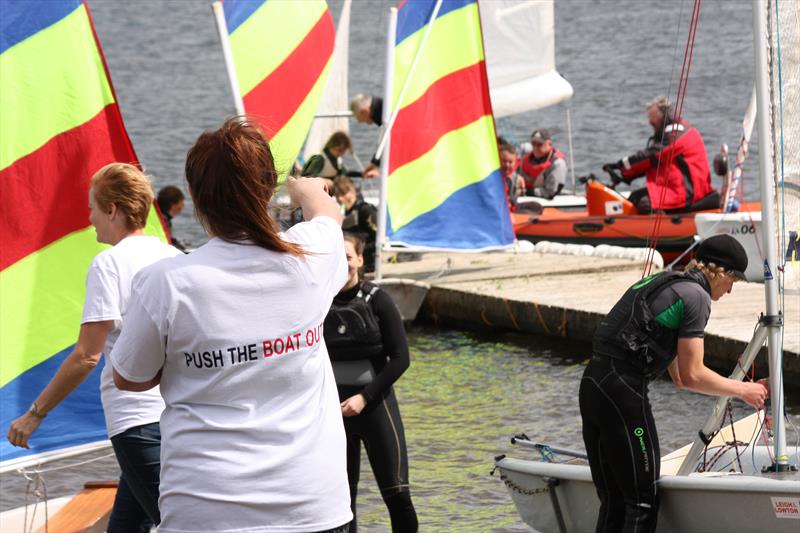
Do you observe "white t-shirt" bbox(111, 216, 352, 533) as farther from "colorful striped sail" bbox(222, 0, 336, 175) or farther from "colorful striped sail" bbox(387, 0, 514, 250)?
"colorful striped sail" bbox(387, 0, 514, 250)

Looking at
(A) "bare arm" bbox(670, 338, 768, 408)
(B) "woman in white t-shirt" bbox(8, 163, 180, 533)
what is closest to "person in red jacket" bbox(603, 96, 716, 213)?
(A) "bare arm" bbox(670, 338, 768, 408)

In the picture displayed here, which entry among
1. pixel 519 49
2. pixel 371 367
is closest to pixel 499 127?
pixel 519 49

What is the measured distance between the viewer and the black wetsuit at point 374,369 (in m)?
4.39

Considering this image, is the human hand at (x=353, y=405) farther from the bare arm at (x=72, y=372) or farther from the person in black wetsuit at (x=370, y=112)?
the person in black wetsuit at (x=370, y=112)

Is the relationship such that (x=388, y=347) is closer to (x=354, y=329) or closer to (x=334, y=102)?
(x=354, y=329)

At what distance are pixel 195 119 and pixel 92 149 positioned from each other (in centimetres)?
2447

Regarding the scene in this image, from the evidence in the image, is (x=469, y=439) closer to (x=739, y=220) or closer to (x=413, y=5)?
(x=739, y=220)

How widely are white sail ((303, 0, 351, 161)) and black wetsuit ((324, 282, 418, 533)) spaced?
9072mm

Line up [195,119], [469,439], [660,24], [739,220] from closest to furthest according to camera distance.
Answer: [469,439] < [739,220] < [195,119] < [660,24]

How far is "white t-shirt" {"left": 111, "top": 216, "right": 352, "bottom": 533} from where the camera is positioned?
2.33m

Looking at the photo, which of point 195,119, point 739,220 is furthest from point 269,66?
point 195,119

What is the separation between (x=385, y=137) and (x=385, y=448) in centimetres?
575

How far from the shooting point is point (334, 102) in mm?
14039

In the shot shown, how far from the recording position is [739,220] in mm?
9781
